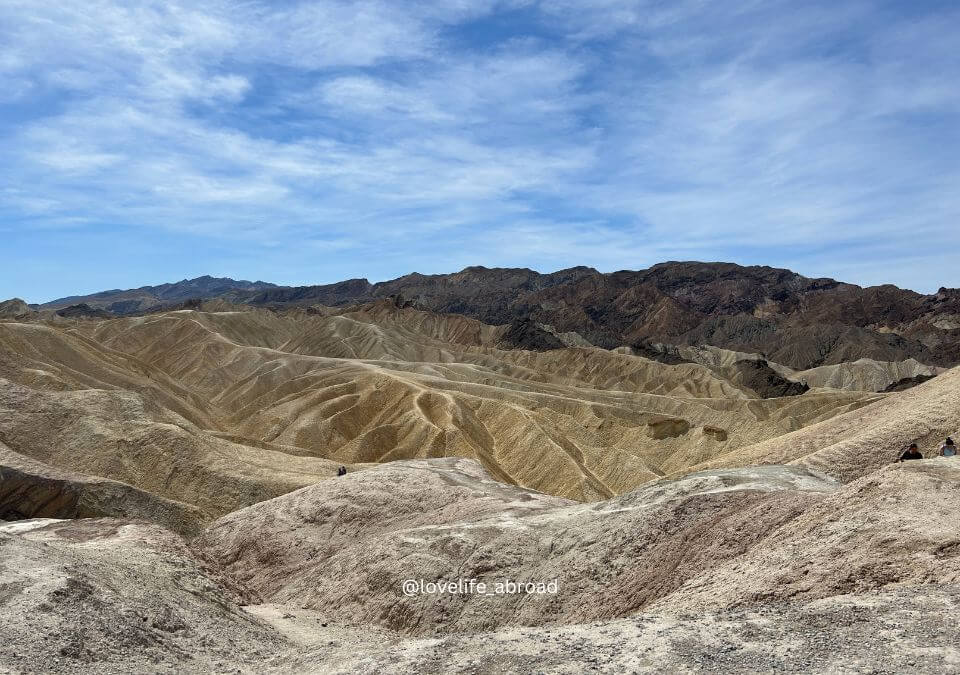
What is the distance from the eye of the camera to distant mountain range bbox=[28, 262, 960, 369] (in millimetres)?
125812

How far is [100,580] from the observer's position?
1367cm

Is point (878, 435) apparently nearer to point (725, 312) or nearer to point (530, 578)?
point (530, 578)

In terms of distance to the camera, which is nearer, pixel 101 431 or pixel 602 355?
pixel 101 431

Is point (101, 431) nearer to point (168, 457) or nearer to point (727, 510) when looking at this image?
point (168, 457)

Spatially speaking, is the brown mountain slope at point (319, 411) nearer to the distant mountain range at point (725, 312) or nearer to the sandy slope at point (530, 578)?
the sandy slope at point (530, 578)

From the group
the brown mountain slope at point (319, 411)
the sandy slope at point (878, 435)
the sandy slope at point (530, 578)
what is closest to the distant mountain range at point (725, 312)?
the brown mountain slope at point (319, 411)

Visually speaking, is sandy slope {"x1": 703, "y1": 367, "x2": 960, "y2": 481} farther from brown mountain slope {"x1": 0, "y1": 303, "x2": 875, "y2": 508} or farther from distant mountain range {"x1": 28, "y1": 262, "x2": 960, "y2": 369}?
distant mountain range {"x1": 28, "y1": 262, "x2": 960, "y2": 369}

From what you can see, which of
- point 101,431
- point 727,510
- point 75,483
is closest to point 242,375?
point 101,431

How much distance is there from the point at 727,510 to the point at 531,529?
4.75 m

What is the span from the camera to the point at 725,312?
16862 cm

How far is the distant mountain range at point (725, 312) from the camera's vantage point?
4953 inches

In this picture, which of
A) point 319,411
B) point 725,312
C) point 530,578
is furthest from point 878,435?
point 725,312

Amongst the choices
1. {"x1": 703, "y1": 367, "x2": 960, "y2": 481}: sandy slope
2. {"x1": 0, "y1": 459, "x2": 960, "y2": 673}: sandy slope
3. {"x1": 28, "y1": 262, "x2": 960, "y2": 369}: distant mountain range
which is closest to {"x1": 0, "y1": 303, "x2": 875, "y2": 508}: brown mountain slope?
{"x1": 0, "y1": 459, "x2": 960, "y2": 673}: sandy slope

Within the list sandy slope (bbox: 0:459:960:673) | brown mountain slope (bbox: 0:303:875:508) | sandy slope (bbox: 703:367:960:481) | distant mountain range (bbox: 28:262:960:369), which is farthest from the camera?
distant mountain range (bbox: 28:262:960:369)
